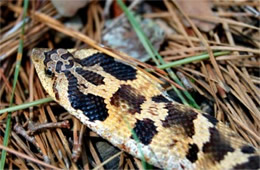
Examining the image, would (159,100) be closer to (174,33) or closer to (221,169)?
(221,169)

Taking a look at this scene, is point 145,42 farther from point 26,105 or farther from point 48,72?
point 26,105

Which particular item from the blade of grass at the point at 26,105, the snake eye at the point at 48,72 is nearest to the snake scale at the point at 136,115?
the snake eye at the point at 48,72

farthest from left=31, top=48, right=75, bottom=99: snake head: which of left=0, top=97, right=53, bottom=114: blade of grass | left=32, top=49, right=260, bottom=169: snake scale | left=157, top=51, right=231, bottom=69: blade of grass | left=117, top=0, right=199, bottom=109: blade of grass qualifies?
left=157, top=51, right=231, bottom=69: blade of grass

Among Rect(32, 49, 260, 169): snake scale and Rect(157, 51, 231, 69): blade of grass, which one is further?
Rect(157, 51, 231, 69): blade of grass

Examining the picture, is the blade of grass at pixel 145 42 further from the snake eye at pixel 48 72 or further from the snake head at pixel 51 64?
the snake eye at pixel 48 72

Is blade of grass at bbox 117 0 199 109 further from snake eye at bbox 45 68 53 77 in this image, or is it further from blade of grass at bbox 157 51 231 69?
snake eye at bbox 45 68 53 77

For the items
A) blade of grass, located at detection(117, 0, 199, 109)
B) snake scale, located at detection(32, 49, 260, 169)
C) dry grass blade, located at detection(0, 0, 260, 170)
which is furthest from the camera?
blade of grass, located at detection(117, 0, 199, 109)

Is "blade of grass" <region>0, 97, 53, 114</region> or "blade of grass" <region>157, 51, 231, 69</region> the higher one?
"blade of grass" <region>157, 51, 231, 69</region>

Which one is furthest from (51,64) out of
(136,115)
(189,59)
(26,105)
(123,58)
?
(189,59)
